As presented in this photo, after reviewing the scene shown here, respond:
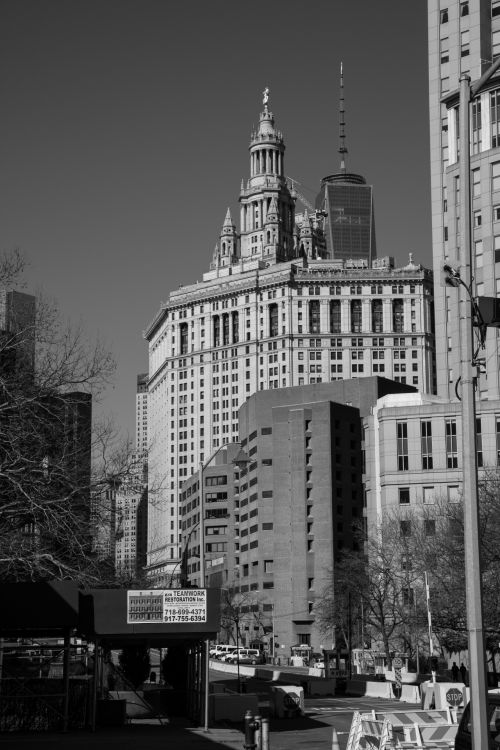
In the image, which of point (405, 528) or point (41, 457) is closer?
point (41, 457)

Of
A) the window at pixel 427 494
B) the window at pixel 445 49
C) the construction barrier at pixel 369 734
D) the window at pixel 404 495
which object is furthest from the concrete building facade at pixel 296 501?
the construction barrier at pixel 369 734

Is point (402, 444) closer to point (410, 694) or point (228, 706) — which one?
point (410, 694)

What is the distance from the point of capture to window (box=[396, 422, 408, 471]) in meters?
111

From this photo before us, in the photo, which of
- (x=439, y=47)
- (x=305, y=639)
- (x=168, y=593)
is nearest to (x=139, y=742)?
(x=168, y=593)

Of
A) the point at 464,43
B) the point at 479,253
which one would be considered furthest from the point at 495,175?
the point at 464,43

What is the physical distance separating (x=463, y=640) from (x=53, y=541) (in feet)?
156

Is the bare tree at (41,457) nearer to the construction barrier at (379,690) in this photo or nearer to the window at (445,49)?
the construction barrier at (379,690)

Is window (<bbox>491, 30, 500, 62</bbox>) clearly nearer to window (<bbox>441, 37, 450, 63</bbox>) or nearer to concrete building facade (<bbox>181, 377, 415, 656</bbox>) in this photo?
window (<bbox>441, 37, 450, 63</bbox>)

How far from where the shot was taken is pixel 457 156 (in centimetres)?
11069

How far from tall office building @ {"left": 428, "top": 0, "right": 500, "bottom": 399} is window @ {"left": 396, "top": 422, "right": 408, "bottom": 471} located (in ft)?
22.7

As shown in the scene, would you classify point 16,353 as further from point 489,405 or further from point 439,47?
point 439,47

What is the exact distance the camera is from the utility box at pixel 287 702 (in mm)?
44062

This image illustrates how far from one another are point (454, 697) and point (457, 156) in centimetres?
7630

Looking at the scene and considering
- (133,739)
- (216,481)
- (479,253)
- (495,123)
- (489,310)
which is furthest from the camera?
(216,481)
